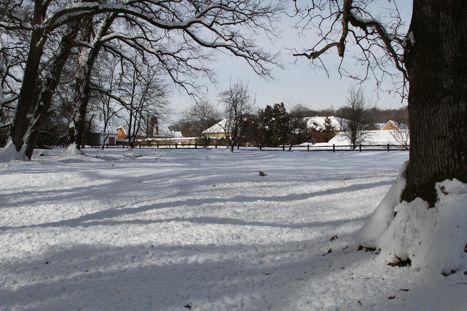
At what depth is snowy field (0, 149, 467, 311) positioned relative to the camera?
3850mm

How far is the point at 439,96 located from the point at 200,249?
10.5 feet

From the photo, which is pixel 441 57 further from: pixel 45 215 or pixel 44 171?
pixel 44 171

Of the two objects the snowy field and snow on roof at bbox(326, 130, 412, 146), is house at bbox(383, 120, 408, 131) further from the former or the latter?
the snowy field

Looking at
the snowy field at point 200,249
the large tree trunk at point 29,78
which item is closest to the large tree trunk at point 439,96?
the snowy field at point 200,249

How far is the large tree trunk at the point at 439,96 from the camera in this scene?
14.1 feet

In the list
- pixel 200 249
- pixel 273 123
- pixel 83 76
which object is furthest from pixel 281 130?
pixel 200 249

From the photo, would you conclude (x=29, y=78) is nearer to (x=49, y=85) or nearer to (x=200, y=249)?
(x=49, y=85)

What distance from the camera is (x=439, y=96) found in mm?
4348

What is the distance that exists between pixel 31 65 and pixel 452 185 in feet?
45.9

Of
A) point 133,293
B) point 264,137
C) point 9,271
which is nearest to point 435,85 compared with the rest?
point 133,293

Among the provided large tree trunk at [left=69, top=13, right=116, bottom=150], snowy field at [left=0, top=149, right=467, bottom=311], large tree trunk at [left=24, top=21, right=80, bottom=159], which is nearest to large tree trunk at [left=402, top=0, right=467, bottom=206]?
snowy field at [left=0, top=149, right=467, bottom=311]

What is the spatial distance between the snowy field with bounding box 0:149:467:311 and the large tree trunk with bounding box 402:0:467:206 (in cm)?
105

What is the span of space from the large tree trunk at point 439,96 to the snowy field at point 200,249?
1049 millimetres

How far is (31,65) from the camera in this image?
14.5 metres
